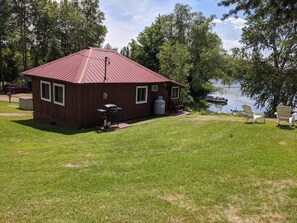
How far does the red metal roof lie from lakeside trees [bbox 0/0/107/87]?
2422cm

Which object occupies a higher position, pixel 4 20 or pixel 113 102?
pixel 4 20

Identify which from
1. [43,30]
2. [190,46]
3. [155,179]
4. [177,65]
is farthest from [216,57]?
[155,179]

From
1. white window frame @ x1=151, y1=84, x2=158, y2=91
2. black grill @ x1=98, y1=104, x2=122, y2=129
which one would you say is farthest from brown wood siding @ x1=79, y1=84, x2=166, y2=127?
black grill @ x1=98, y1=104, x2=122, y2=129

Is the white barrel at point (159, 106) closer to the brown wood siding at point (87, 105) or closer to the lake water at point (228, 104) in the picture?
the brown wood siding at point (87, 105)

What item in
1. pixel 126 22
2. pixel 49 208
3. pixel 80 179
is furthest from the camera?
pixel 126 22

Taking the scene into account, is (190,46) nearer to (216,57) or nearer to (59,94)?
(216,57)

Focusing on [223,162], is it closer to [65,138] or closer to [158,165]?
[158,165]

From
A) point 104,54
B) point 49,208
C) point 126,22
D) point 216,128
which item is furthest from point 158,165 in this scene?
point 126,22

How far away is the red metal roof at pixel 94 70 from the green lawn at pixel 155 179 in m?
4.52

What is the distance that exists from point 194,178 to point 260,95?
2231cm

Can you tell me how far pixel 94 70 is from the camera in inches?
530

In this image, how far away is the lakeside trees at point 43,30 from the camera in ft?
115

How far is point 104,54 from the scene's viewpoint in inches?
616

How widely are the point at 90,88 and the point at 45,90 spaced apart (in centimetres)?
336
